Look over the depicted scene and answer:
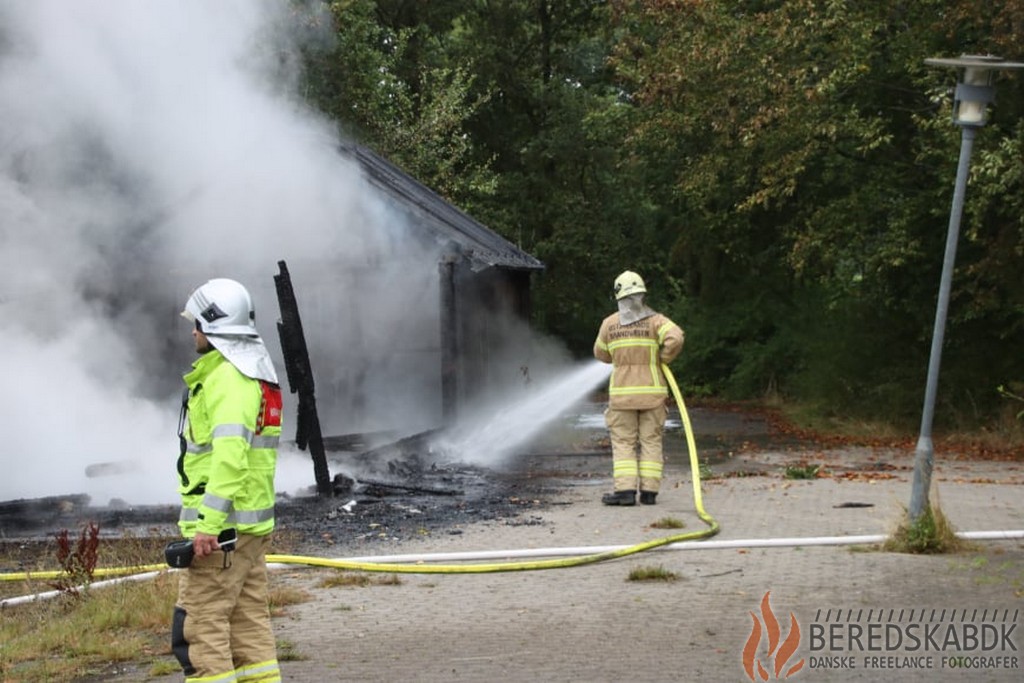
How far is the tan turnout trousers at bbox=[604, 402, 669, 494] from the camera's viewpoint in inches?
423

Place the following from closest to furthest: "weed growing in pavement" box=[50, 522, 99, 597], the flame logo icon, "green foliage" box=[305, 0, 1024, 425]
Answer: the flame logo icon < "weed growing in pavement" box=[50, 522, 99, 597] < "green foliage" box=[305, 0, 1024, 425]

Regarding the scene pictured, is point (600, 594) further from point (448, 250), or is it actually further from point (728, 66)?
point (728, 66)

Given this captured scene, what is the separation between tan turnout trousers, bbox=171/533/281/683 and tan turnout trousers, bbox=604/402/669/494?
5.71m

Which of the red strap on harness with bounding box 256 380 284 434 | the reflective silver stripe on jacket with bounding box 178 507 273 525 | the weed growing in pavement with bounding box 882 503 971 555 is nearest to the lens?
the reflective silver stripe on jacket with bounding box 178 507 273 525

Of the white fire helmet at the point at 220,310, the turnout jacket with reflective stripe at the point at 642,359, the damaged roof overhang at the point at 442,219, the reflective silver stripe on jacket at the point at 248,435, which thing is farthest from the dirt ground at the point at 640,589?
the damaged roof overhang at the point at 442,219

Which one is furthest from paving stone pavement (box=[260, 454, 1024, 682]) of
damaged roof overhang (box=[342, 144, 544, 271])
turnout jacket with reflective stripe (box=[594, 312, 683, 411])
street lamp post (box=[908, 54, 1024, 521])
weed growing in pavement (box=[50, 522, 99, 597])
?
damaged roof overhang (box=[342, 144, 544, 271])

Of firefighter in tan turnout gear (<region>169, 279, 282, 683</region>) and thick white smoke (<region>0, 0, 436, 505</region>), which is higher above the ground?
thick white smoke (<region>0, 0, 436, 505</region>)

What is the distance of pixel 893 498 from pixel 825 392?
10.6 m

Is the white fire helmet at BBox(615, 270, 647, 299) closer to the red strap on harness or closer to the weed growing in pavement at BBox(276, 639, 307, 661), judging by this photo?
the weed growing in pavement at BBox(276, 639, 307, 661)

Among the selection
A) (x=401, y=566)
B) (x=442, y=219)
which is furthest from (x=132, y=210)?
(x=401, y=566)

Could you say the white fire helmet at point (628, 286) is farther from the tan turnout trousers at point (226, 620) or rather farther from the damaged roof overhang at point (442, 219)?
the tan turnout trousers at point (226, 620)

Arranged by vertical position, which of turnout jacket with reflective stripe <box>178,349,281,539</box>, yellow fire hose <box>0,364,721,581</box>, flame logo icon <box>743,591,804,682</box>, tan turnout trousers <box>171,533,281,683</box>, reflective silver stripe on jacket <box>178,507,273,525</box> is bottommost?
flame logo icon <box>743,591,804,682</box>

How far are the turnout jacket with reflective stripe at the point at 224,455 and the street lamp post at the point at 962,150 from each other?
14.9 feet

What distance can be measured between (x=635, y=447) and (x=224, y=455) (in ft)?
20.4
